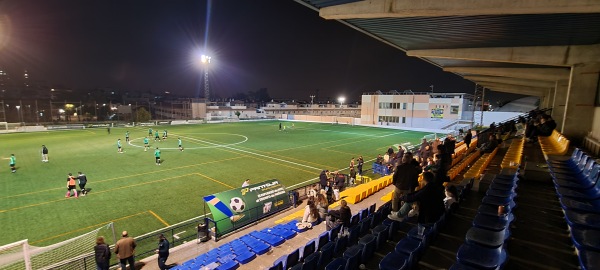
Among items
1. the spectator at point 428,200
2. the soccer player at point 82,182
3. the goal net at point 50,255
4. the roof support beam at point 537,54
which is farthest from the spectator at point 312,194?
the soccer player at point 82,182

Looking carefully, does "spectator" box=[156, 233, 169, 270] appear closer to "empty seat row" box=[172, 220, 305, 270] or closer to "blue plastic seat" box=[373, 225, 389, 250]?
"empty seat row" box=[172, 220, 305, 270]

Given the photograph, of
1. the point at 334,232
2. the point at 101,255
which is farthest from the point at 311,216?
the point at 101,255

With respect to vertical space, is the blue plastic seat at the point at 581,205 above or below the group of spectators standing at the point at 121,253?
above

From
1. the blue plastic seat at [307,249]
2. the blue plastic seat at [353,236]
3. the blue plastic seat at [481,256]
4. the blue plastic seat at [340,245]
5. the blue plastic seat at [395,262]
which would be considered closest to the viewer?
the blue plastic seat at [481,256]

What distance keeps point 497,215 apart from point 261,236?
24.0 feet

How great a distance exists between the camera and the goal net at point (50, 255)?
765 cm

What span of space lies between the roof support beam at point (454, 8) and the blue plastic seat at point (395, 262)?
23.0 feet

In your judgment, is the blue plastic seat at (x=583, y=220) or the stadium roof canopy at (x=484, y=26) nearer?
the blue plastic seat at (x=583, y=220)

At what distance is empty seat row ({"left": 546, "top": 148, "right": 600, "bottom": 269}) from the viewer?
3896mm

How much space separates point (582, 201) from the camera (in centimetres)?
598

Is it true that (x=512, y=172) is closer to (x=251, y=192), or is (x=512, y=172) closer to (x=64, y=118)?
(x=251, y=192)

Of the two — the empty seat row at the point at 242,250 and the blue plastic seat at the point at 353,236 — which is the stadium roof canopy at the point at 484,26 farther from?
the empty seat row at the point at 242,250

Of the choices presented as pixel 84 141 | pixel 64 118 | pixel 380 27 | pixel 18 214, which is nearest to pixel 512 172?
pixel 380 27

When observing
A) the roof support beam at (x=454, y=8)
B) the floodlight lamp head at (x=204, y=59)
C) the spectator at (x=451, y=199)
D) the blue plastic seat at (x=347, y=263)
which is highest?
the floodlight lamp head at (x=204, y=59)
